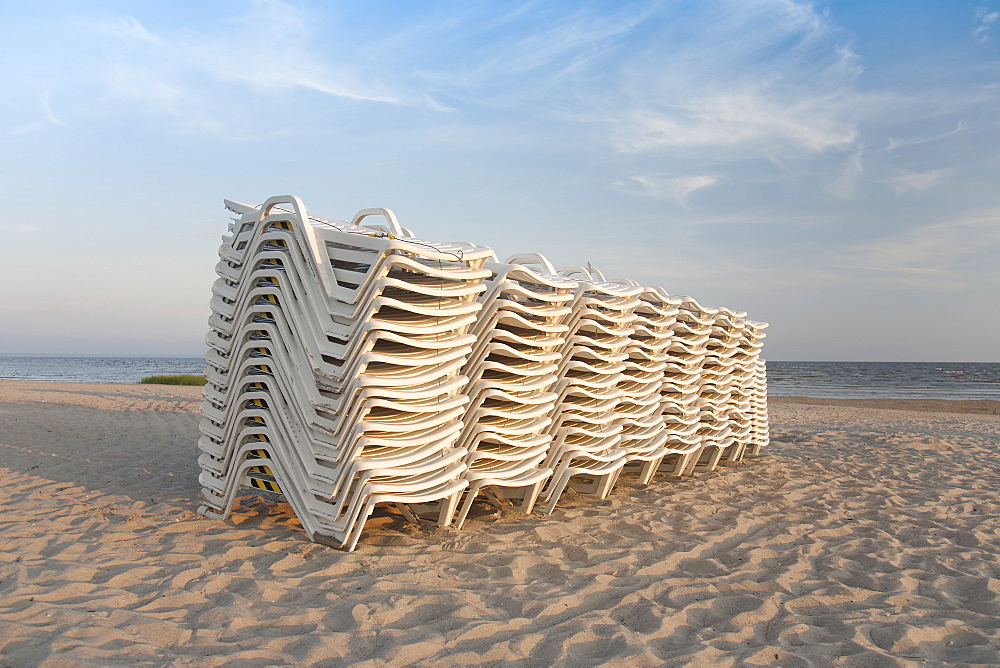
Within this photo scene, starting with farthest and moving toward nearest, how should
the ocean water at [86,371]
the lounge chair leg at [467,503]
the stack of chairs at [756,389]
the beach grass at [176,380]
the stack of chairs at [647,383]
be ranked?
the ocean water at [86,371] → the beach grass at [176,380] → the stack of chairs at [756,389] → the stack of chairs at [647,383] → the lounge chair leg at [467,503]

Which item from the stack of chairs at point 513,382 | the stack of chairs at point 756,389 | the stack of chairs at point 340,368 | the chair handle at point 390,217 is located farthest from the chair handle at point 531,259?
the stack of chairs at point 756,389

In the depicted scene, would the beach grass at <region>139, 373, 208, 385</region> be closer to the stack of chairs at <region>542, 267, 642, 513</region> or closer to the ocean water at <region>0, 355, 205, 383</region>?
the ocean water at <region>0, 355, 205, 383</region>

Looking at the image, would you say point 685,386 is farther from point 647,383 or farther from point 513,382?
point 513,382

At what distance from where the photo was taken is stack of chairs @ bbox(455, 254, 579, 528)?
15.8ft

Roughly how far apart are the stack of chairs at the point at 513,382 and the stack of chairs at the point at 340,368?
0.59 feet

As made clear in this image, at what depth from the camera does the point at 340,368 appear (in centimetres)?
400

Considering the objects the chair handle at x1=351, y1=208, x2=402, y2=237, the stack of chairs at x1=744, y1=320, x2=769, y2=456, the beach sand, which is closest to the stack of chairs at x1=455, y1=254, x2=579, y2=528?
the beach sand

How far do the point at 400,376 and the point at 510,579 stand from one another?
1.40 meters

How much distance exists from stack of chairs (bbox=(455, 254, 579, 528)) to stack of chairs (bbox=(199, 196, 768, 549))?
2 centimetres

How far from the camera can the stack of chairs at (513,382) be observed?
4801 millimetres

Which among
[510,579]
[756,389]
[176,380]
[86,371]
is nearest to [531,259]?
[510,579]

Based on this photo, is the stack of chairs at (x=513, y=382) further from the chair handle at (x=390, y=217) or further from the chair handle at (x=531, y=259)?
the chair handle at (x=390, y=217)

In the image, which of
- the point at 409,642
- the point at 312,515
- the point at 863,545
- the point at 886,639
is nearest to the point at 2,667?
the point at 409,642

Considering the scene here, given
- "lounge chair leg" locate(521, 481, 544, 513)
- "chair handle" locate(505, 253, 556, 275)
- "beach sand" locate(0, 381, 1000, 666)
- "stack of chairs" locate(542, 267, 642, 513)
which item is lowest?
"beach sand" locate(0, 381, 1000, 666)
